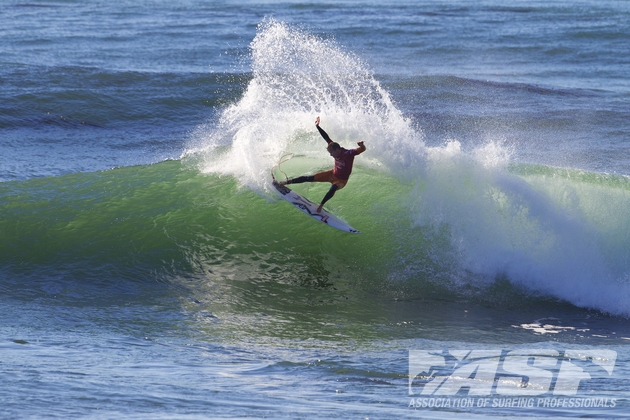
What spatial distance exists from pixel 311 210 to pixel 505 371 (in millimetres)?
4426

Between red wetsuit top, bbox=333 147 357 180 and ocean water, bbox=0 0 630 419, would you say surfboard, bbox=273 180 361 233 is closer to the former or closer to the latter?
ocean water, bbox=0 0 630 419

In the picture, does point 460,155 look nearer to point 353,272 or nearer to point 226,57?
point 353,272

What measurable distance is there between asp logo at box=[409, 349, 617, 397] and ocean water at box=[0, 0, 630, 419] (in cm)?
3

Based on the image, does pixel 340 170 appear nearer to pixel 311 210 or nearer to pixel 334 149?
pixel 334 149

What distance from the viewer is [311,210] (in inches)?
406

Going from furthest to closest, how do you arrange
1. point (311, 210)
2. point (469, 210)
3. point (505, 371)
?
point (469, 210), point (311, 210), point (505, 371)

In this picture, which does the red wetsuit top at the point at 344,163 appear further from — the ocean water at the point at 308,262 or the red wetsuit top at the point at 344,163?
the ocean water at the point at 308,262

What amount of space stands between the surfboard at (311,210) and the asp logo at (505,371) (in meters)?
3.10

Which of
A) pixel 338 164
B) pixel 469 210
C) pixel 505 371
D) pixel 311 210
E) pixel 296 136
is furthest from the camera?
pixel 296 136

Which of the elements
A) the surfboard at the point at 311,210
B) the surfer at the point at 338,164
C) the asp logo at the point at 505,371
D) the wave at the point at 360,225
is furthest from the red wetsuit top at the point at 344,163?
the asp logo at the point at 505,371

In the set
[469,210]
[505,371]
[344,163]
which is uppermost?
[344,163]

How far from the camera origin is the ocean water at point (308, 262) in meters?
5.96

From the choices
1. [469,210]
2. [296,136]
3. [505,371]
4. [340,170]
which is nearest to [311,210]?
[340,170]

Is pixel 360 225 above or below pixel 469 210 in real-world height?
below
